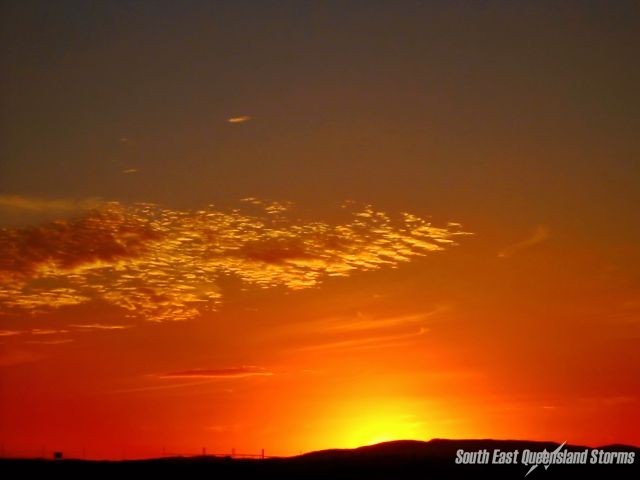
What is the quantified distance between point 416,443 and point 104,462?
41.3 meters

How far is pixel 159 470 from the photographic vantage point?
78.0 metres

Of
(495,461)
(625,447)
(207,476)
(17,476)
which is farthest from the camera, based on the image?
(625,447)

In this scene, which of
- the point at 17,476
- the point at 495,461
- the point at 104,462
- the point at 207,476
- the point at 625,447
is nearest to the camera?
the point at 17,476

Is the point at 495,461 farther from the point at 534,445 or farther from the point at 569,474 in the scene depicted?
the point at 534,445

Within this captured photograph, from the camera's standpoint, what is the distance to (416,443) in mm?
108438

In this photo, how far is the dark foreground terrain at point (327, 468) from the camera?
75688 mm

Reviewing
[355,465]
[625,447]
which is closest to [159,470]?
[355,465]

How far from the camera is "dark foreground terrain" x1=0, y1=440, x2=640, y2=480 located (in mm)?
75688

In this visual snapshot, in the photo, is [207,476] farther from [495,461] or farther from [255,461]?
[495,461]

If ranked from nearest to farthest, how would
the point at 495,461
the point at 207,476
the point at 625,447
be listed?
1. the point at 207,476
2. the point at 495,461
3. the point at 625,447

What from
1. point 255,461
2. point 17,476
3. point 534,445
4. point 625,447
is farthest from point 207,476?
point 625,447

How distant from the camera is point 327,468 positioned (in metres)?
85.9

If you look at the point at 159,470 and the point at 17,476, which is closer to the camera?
the point at 17,476

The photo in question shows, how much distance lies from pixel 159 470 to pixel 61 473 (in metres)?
8.87
